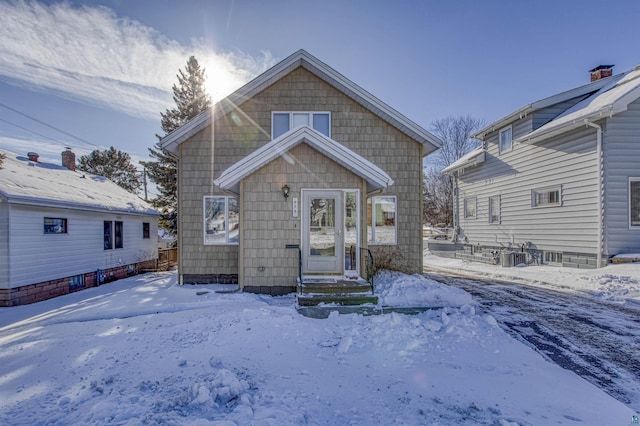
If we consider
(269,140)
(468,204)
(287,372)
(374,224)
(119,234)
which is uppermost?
(269,140)

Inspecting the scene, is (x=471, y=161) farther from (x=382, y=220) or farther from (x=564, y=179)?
(x=382, y=220)

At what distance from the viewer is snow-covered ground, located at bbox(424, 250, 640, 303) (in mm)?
7758

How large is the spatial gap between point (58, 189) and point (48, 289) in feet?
11.6

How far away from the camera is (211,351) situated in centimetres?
462

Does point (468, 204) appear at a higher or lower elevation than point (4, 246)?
higher

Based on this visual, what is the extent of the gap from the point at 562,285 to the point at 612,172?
4.23 meters

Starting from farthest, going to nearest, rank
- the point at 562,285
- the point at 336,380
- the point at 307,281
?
1. the point at 562,285
2. the point at 307,281
3. the point at 336,380

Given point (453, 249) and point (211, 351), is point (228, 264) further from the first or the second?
point (453, 249)

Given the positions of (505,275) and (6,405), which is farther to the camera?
(505,275)

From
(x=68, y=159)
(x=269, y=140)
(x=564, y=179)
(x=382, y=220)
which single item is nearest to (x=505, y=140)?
(x=564, y=179)

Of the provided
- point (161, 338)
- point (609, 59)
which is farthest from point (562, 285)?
point (609, 59)

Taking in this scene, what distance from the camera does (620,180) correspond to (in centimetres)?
981

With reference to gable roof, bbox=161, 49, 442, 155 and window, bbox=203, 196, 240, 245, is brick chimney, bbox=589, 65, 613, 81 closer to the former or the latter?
gable roof, bbox=161, 49, 442, 155

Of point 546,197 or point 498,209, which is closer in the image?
point 546,197
